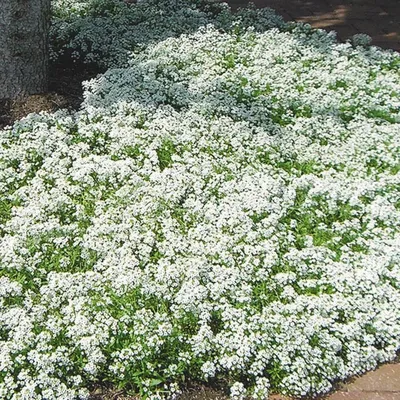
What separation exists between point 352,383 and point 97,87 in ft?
10.7

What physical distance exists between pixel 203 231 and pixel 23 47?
2421 millimetres

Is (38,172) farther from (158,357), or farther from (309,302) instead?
(309,302)

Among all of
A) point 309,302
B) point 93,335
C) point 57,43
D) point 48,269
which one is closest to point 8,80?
point 57,43

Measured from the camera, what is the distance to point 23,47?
540 centimetres

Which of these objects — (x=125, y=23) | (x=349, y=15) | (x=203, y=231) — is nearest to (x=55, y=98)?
(x=125, y=23)

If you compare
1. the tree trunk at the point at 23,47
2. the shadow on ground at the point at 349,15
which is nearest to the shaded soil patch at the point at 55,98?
the tree trunk at the point at 23,47

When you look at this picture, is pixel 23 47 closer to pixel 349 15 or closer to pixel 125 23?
pixel 125 23

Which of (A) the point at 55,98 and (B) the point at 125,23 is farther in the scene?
(B) the point at 125,23

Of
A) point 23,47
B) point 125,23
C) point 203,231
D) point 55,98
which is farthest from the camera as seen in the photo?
point 125,23

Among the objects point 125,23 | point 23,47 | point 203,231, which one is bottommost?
point 203,231

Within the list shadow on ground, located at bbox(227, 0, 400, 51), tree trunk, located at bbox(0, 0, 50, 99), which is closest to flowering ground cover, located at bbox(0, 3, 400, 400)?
tree trunk, located at bbox(0, 0, 50, 99)

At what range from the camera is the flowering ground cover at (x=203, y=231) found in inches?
134

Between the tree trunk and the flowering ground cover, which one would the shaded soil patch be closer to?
the tree trunk

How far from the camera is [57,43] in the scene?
21.8ft
